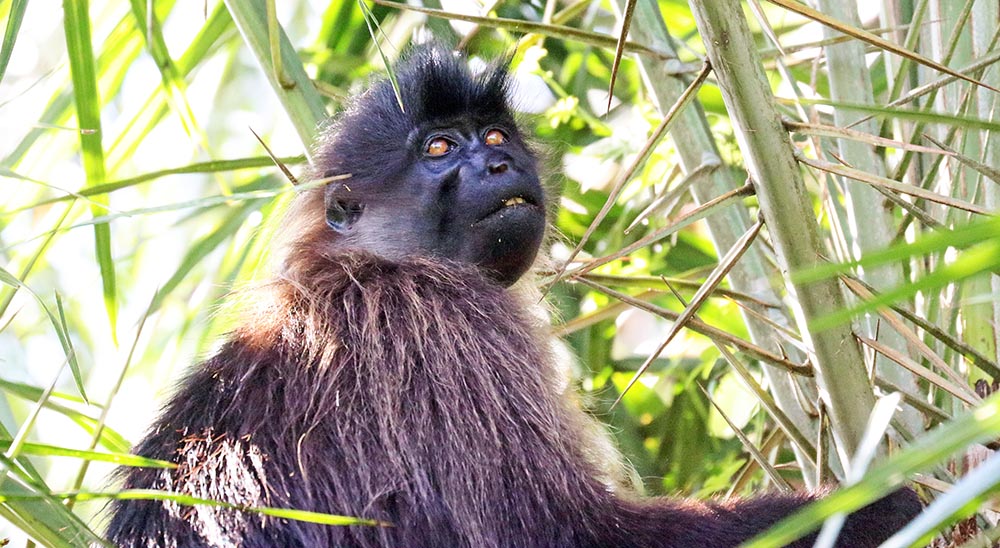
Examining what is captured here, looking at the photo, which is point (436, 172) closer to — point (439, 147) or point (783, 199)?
point (439, 147)

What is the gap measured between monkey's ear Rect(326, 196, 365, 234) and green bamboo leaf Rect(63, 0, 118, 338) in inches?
49.2

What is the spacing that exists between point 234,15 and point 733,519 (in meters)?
2.20

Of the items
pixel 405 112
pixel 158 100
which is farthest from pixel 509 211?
pixel 158 100

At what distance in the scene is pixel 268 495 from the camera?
9.96ft

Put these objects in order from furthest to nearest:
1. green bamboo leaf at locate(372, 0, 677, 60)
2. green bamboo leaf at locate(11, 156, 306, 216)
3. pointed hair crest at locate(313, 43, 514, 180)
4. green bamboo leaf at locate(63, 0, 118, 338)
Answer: pointed hair crest at locate(313, 43, 514, 180), green bamboo leaf at locate(63, 0, 118, 338), green bamboo leaf at locate(11, 156, 306, 216), green bamboo leaf at locate(372, 0, 677, 60)

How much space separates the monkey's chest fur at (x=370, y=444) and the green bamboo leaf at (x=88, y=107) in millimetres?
428

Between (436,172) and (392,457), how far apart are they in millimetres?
1423

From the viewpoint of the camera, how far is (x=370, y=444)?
318cm

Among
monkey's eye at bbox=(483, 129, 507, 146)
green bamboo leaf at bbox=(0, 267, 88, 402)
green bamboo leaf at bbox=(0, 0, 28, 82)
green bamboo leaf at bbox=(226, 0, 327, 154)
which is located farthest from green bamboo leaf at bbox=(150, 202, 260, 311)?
green bamboo leaf at bbox=(0, 267, 88, 402)

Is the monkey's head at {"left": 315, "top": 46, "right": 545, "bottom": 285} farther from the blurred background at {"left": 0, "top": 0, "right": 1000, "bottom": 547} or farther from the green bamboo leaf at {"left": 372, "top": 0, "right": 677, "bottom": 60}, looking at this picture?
the green bamboo leaf at {"left": 372, "top": 0, "right": 677, "bottom": 60}

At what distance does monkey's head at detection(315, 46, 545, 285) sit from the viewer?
3.98 m

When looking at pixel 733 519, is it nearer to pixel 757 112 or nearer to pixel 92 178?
pixel 757 112

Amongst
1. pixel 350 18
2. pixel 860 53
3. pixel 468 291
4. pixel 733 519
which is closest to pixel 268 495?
pixel 468 291

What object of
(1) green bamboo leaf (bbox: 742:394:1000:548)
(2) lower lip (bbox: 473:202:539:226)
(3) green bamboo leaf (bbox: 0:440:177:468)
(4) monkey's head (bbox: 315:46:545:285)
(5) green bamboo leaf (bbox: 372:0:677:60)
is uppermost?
(4) monkey's head (bbox: 315:46:545:285)
